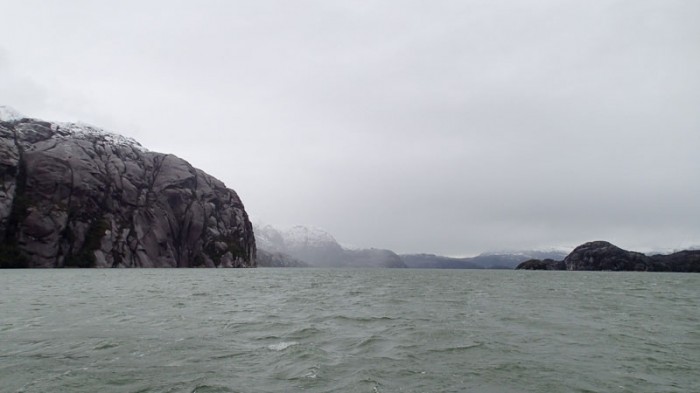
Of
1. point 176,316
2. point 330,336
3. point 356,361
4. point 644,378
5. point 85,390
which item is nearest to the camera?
point 85,390

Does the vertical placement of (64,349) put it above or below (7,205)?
below

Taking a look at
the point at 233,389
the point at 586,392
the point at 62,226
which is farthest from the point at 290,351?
the point at 62,226

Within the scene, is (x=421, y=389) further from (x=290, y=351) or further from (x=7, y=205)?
(x=7, y=205)

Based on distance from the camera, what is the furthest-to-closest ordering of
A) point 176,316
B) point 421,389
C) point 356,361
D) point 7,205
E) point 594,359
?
point 7,205
point 176,316
point 594,359
point 356,361
point 421,389

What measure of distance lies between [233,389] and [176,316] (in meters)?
19.5

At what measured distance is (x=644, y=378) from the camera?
56.7 feet

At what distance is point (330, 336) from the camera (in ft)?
82.0

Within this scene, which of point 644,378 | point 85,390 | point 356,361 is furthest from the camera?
point 356,361

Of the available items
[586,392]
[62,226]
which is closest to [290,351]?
[586,392]

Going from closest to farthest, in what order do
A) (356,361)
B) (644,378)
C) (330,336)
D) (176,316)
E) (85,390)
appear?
(85,390), (644,378), (356,361), (330,336), (176,316)

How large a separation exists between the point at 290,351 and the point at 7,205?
217494mm

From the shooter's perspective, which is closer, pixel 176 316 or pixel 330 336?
pixel 330 336

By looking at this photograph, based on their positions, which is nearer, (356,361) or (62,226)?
(356,361)

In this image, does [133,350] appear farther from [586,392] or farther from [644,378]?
[644,378]
